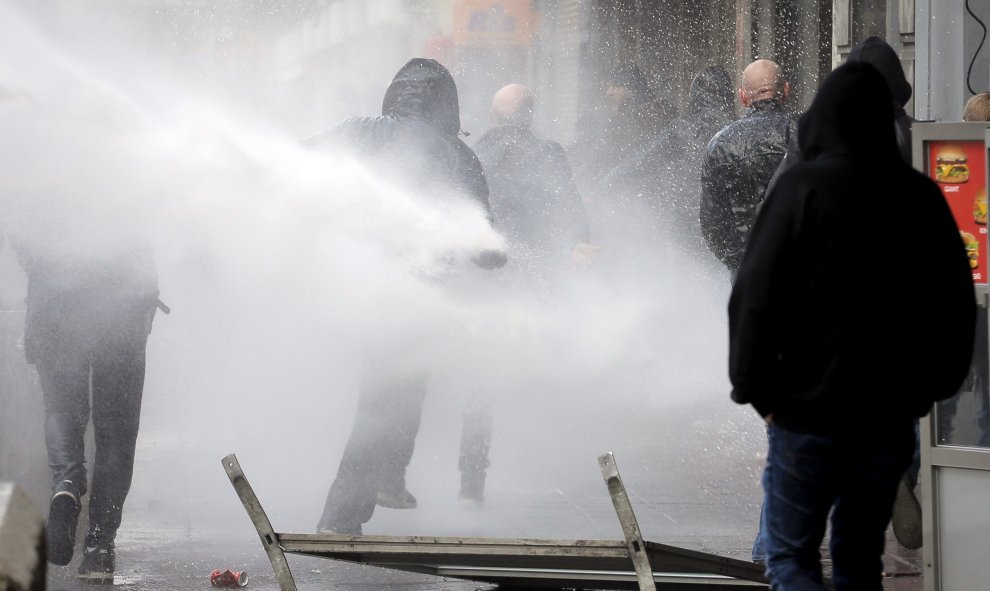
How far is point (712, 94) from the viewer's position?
959 centimetres

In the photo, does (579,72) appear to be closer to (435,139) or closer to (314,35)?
(314,35)

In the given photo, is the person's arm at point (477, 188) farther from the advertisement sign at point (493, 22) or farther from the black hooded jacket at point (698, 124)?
the advertisement sign at point (493, 22)

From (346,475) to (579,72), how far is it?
10.2 m

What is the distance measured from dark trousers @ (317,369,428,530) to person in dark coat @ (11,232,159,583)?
33.9 inches

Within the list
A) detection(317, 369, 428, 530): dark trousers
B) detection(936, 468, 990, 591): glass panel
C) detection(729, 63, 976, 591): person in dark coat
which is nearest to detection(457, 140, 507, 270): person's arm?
detection(317, 369, 428, 530): dark trousers

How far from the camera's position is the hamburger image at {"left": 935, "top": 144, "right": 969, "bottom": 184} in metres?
4.38

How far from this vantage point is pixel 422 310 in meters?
6.43

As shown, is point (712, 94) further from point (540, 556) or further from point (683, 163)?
point (540, 556)

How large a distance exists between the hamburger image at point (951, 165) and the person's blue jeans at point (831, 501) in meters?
1.38

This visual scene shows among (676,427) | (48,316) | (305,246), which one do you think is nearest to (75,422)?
(48,316)

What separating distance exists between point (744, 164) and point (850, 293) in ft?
10.5

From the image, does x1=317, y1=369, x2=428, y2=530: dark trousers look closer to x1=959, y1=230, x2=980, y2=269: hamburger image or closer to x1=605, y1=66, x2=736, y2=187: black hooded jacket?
x1=959, y1=230, x2=980, y2=269: hamburger image

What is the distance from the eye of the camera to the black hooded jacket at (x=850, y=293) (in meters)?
3.12

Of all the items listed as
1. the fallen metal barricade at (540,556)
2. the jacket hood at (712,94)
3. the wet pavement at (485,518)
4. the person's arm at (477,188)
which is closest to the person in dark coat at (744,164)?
the person's arm at (477,188)
